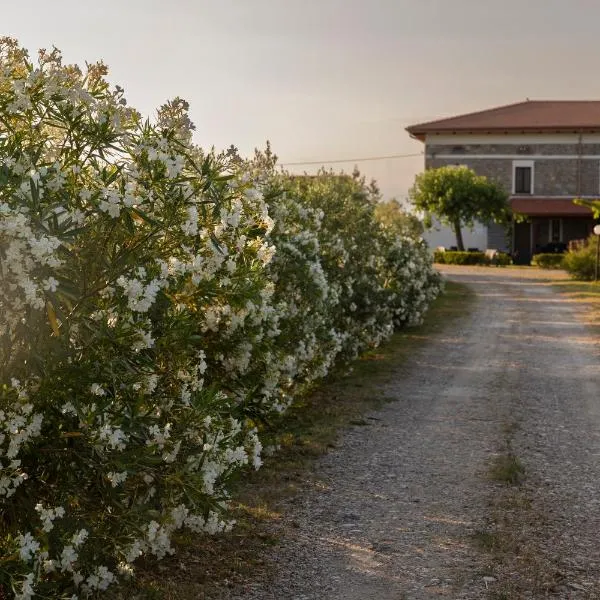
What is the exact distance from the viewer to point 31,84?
4781 mm

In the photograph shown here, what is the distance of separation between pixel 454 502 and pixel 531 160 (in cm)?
4972

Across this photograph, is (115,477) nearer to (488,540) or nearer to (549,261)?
(488,540)

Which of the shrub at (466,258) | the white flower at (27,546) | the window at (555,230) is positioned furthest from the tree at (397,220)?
the window at (555,230)

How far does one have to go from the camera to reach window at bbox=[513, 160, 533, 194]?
55062 millimetres

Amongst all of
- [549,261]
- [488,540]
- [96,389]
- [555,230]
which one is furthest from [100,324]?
[555,230]

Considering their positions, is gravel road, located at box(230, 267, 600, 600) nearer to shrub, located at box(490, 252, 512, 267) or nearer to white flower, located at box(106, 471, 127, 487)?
white flower, located at box(106, 471, 127, 487)

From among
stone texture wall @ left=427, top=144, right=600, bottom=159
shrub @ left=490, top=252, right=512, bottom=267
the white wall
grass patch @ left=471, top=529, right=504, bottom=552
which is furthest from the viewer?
the white wall

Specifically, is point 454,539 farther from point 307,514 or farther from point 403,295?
point 403,295

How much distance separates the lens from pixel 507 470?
8.30 m

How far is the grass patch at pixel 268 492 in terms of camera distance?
579 cm

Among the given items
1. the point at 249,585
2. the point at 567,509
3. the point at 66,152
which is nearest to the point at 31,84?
the point at 66,152

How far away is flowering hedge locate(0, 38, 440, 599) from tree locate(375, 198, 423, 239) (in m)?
16.0

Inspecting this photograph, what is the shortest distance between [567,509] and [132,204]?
441 cm

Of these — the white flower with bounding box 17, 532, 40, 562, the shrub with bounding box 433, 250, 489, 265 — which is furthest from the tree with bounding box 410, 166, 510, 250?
the white flower with bounding box 17, 532, 40, 562
